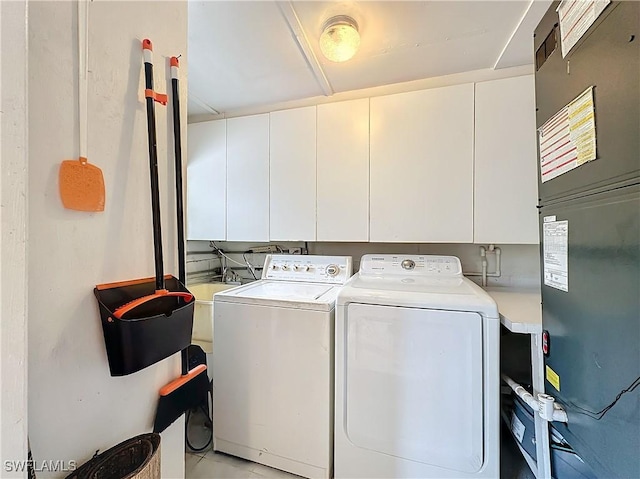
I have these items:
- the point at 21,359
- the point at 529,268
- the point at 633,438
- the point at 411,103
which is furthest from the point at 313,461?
the point at 411,103

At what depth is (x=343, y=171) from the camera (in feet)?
6.66

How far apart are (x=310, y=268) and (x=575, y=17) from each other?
1.75m

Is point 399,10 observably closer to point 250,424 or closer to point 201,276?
point 250,424

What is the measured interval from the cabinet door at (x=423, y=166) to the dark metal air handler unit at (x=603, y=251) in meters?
0.88

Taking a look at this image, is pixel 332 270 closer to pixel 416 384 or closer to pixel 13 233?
pixel 416 384

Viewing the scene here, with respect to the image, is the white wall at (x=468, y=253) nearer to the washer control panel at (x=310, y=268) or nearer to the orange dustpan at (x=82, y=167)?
the washer control panel at (x=310, y=268)

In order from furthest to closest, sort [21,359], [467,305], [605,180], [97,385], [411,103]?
1. [411,103]
2. [467,305]
3. [97,385]
4. [605,180]
5. [21,359]

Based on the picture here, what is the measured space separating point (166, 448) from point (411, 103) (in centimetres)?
220

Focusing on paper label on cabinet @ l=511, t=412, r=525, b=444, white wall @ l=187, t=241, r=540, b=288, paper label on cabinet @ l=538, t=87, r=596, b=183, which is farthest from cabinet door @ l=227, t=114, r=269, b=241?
paper label on cabinet @ l=511, t=412, r=525, b=444

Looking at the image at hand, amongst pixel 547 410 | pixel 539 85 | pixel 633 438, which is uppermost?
pixel 539 85

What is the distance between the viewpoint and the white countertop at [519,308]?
118 centimetres

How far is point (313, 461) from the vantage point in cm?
150

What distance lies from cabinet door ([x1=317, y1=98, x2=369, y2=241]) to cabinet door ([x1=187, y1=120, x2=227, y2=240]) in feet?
2.83

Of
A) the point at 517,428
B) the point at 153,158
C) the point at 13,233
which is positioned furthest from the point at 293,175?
the point at 517,428
